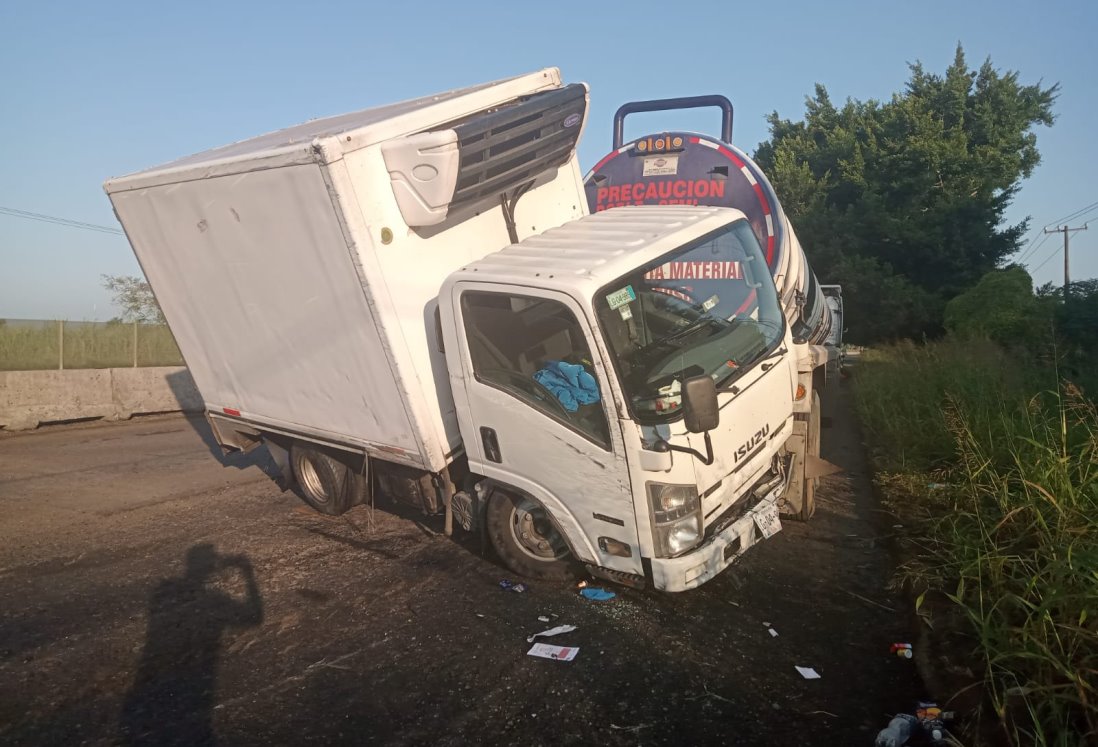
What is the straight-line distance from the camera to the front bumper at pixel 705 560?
4332mm

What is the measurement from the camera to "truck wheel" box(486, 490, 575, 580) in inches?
205

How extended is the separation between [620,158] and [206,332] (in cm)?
446

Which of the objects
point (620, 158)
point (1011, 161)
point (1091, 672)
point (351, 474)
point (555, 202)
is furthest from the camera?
point (1011, 161)

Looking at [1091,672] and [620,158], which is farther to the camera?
[620,158]

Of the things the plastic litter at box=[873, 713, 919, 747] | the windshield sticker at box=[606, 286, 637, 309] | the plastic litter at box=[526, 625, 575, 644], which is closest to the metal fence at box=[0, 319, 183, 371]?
the plastic litter at box=[526, 625, 575, 644]

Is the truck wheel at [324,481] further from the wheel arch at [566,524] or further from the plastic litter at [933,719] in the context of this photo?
the plastic litter at [933,719]

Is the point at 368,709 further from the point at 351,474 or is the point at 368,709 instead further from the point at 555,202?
the point at 555,202

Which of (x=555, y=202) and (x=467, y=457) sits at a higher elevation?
(x=555, y=202)

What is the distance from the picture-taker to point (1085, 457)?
15.3 ft

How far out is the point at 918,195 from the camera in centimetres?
2056

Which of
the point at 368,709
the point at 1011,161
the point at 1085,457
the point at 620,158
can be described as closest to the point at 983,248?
the point at 1011,161

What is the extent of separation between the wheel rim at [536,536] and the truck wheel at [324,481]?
2158 mm

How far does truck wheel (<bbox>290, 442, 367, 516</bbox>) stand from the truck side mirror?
3.83 meters

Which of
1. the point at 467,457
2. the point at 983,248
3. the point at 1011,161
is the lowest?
the point at 983,248
